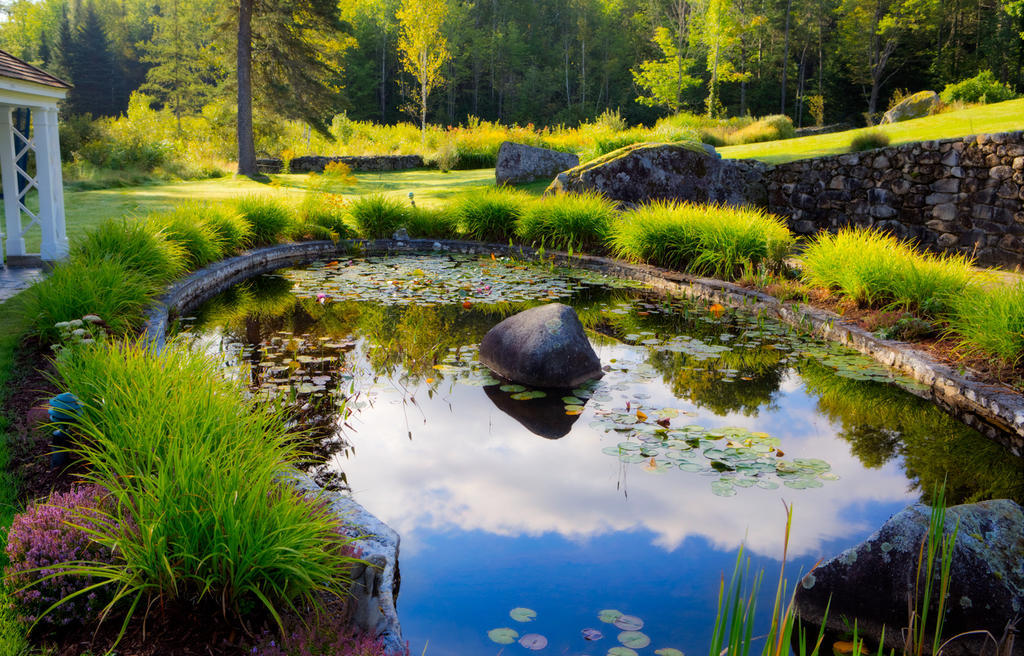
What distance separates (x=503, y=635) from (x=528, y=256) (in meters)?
8.24

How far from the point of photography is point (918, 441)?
438 centimetres

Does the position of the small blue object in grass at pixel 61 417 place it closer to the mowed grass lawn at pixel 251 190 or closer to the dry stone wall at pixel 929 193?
the mowed grass lawn at pixel 251 190

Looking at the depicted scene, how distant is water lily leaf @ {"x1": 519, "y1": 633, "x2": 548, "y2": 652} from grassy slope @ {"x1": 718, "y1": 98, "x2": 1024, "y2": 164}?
11003 mm

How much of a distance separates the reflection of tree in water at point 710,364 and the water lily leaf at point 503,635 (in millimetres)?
2636

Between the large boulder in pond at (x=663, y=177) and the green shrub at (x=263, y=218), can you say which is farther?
the large boulder in pond at (x=663, y=177)

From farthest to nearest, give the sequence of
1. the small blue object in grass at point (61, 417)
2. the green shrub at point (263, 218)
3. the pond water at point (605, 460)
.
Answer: the green shrub at point (263, 218)
the small blue object in grass at point (61, 417)
the pond water at point (605, 460)

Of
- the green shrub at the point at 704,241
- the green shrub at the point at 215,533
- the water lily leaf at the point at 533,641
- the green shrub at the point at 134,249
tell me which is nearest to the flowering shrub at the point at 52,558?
the green shrub at the point at 215,533

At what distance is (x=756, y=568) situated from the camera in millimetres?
3008

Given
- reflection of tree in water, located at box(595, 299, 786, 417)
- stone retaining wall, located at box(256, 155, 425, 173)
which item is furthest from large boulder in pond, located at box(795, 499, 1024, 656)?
stone retaining wall, located at box(256, 155, 425, 173)

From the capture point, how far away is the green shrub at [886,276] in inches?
238

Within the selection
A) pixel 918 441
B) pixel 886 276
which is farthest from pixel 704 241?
pixel 918 441

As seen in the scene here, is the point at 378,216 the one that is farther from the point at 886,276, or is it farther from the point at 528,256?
the point at 886,276

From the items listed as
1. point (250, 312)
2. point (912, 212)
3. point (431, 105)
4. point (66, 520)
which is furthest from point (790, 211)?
point (431, 105)

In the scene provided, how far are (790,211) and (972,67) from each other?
31.2m
